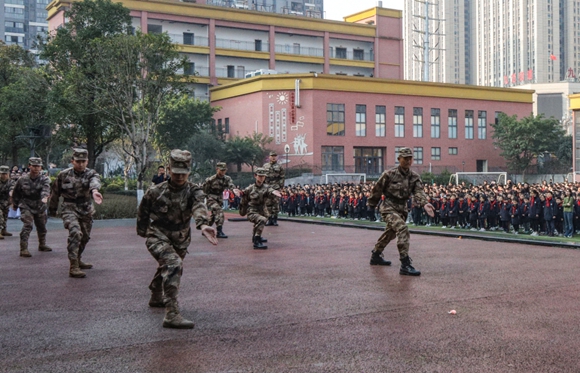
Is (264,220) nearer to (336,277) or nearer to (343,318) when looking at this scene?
(336,277)

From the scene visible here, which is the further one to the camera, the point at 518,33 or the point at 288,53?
the point at 518,33

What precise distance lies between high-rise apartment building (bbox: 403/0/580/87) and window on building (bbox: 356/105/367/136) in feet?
265

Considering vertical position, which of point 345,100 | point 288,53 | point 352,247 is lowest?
point 352,247

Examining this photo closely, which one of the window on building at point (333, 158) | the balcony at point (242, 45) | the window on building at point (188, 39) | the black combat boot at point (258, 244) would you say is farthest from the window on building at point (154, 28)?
the black combat boot at point (258, 244)

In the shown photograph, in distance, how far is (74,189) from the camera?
428 inches

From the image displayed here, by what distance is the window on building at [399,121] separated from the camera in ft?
176

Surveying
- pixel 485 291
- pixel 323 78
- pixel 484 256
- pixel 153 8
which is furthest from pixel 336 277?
pixel 153 8

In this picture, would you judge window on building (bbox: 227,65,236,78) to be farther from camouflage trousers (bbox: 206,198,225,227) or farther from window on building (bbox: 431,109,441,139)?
camouflage trousers (bbox: 206,198,225,227)

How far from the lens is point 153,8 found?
60.9 meters

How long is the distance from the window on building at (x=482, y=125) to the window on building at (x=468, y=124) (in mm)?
821

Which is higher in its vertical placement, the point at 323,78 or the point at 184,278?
the point at 323,78

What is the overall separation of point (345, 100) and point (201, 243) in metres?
37.1

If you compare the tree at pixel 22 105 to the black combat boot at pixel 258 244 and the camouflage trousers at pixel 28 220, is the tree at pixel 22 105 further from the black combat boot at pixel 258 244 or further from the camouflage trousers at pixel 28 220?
the black combat boot at pixel 258 244

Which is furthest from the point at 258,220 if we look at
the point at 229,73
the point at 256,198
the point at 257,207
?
the point at 229,73
